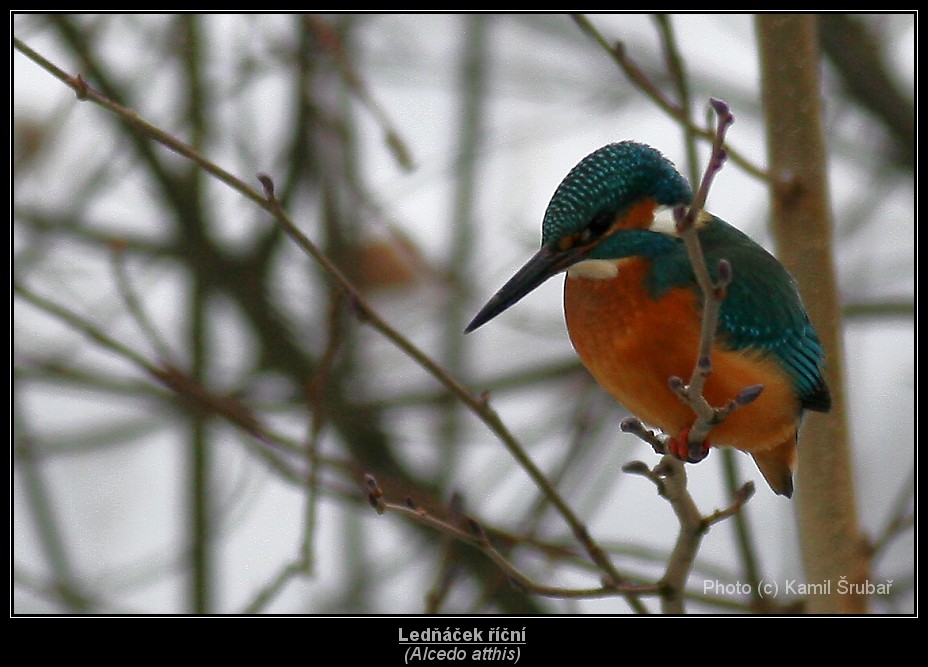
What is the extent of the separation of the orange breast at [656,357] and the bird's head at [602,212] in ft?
0.32

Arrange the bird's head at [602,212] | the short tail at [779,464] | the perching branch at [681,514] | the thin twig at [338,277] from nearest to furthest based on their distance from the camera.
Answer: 1. the thin twig at [338,277]
2. the perching branch at [681,514]
3. the bird's head at [602,212]
4. the short tail at [779,464]

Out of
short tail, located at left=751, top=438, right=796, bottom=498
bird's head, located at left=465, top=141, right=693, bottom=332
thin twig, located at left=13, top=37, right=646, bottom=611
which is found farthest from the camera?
short tail, located at left=751, top=438, right=796, bottom=498

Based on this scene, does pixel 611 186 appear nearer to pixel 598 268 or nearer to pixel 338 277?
pixel 598 268

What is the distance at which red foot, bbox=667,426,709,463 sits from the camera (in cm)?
201

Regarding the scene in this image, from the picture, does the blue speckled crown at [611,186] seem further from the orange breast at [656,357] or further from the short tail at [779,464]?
the short tail at [779,464]

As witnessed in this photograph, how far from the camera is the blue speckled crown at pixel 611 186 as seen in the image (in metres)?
2.10

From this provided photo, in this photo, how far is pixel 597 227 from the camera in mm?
2166

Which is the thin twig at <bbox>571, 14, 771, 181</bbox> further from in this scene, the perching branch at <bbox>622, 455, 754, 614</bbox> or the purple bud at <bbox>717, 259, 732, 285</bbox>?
the purple bud at <bbox>717, 259, 732, 285</bbox>

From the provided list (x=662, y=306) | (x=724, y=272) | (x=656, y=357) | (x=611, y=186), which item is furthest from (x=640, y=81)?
(x=724, y=272)

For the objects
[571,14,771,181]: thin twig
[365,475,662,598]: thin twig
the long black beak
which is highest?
[571,14,771,181]: thin twig

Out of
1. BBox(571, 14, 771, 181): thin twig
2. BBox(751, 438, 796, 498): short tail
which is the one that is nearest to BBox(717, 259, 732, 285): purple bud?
BBox(571, 14, 771, 181): thin twig

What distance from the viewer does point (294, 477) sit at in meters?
3.00

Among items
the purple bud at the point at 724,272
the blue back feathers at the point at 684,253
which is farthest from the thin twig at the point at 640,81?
the purple bud at the point at 724,272

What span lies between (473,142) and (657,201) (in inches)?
78.3
